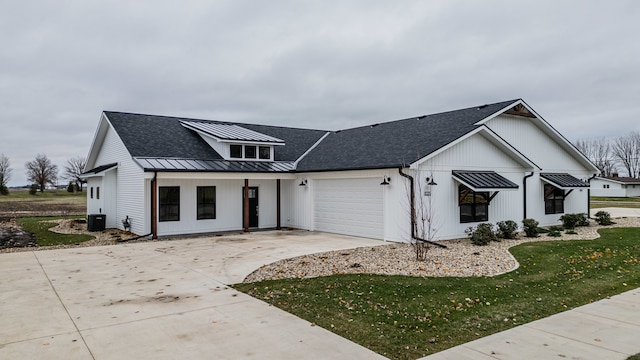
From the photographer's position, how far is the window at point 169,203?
640 inches

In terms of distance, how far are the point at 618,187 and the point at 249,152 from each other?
182 ft

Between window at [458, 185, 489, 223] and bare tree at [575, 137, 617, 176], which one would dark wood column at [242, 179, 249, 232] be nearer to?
window at [458, 185, 489, 223]

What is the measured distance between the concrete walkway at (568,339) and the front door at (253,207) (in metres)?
14.4

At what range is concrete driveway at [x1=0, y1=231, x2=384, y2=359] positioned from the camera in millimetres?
4973

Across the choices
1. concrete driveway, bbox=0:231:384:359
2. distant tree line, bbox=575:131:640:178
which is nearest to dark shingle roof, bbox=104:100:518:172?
concrete driveway, bbox=0:231:384:359

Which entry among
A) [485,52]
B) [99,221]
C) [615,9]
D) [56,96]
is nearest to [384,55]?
[485,52]

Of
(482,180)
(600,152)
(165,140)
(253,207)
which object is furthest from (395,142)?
(600,152)

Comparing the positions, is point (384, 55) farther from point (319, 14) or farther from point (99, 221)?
point (99, 221)

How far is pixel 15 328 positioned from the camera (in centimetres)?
575

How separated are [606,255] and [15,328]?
1325cm

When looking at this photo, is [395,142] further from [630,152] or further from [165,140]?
[630,152]

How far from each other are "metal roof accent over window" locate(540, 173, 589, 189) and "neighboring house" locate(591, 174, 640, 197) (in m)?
42.6

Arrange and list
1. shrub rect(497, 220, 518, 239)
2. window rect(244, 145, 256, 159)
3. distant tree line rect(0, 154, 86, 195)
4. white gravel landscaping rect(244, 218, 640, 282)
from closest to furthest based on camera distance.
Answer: white gravel landscaping rect(244, 218, 640, 282), shrub rect(497, 220, 518, 239), window rect(244, 145, 256, 159), distant tree line rect(0, 154, 86, 195)

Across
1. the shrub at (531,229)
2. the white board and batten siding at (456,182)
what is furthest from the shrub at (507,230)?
the white board and batten siding at (456,182)
